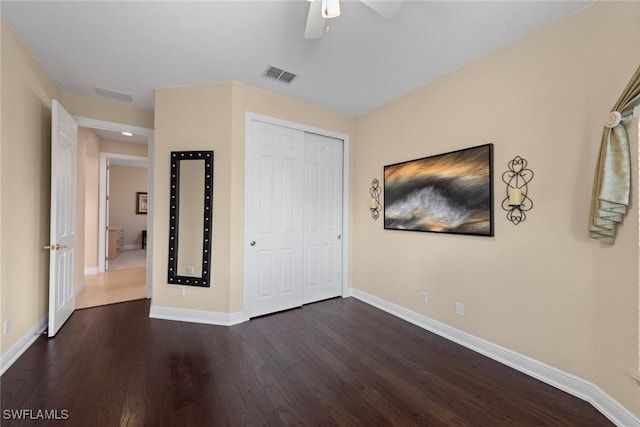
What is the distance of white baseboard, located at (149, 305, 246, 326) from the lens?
3.06 meters

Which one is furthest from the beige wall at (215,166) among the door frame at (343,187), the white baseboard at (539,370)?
the white baseboard at (539,370)

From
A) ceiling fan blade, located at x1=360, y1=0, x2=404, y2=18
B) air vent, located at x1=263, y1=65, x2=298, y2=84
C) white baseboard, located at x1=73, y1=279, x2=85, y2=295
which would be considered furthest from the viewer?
white baseboard, located at x1=73, y1=279, x2=85, y2=295

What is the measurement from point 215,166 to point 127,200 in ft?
23.1

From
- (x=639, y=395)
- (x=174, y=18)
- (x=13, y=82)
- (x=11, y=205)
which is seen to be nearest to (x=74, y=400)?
(x=11, y=205)

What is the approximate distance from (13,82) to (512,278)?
4.50 metres

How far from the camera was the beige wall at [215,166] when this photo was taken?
3086mm

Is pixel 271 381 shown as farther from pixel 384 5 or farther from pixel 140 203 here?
pixel 140 203

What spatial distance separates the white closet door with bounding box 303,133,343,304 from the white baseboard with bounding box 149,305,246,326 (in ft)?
3.36

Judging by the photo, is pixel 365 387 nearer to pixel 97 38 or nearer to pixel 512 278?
pixel 512 278

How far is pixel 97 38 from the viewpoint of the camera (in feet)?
7.58

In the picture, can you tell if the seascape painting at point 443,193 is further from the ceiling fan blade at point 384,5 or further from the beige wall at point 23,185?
the beige wall at point 23,185

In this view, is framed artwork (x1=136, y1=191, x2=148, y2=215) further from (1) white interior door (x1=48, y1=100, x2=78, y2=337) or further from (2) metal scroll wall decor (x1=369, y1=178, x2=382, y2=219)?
(2) metal scroll wall decor (x1=369, y1=178, x2=382, y2=219)

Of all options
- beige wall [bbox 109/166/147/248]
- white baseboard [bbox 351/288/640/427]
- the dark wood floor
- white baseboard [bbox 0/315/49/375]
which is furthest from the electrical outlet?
beige wall [bbox 109/166/147/248]

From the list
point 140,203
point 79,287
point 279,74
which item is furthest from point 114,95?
point 140,203
